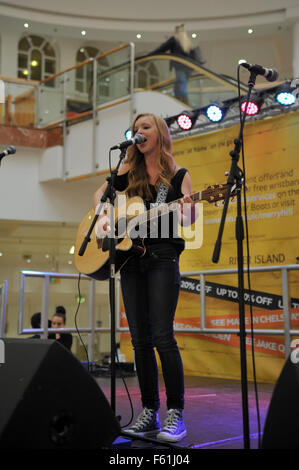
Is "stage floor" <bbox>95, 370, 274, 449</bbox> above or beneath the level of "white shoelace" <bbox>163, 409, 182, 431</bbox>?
beneath

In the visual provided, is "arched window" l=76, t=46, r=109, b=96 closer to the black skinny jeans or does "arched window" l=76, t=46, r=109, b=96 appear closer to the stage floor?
the stage floor

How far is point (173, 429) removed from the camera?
8.55ft

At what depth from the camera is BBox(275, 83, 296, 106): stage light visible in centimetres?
548

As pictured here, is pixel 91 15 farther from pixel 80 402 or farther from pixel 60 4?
pixel 80 402

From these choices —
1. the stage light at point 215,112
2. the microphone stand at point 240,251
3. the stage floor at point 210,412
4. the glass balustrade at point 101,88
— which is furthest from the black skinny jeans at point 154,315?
the glass balustrade at point 101,88

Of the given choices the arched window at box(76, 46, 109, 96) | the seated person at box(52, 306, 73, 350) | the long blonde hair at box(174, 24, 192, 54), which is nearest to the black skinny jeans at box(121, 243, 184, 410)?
the seated person at box(52, 306, 73, 350)

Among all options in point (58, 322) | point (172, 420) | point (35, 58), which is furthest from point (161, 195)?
point (35, 58)

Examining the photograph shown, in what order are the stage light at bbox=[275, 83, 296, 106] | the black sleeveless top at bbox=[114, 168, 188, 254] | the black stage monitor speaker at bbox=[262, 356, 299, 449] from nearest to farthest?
the black stage monitor speaker at bbox=[262, 356, 299, 449], the black sleeveless top at bbox=[114, 168, 188, 254], the stage light at bbox=[275, 83, 296, 106]

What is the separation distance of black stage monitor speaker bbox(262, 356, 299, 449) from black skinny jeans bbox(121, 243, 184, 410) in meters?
0.93

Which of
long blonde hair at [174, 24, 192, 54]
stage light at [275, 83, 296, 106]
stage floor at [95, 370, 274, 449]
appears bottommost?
stage floor at [95, 370, 274, 449]

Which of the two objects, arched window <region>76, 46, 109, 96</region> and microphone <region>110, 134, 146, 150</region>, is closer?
microphone <region>110, 134, 146, 150</region>

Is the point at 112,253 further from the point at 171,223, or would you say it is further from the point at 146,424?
the point at 146,424

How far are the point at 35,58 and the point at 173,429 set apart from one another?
14.7 meters

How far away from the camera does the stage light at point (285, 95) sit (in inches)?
216
